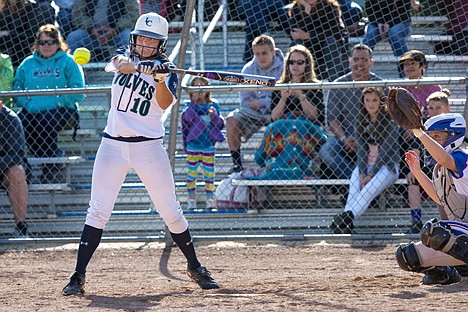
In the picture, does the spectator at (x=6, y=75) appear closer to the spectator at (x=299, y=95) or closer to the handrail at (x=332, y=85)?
the handrail at (x=332, y=85)

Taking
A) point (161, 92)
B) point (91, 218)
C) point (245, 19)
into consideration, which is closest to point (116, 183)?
point (91, 218)

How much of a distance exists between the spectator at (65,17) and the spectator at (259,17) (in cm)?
215

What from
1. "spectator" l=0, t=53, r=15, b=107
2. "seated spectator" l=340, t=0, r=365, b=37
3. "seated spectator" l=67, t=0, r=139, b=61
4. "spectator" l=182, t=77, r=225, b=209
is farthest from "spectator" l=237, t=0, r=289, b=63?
"spectator" l=0, t=53, r=15, b=107

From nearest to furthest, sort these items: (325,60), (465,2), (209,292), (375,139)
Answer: (209,292) → (375,139) → (325,60) → (465,2)

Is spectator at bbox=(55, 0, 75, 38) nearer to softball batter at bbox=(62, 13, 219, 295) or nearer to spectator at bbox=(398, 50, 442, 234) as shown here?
spectator at bbox=(398, 50, 442, 234)

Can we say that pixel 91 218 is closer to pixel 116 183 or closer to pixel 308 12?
pixel 116 183

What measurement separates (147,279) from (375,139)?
2.71 meters

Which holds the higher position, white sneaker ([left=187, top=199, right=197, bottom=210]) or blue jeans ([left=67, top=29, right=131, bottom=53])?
blue jeans ([left=67, top=29, right=131, bottom=53])

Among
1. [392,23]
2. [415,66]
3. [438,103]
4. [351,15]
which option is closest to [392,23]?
[392,23]

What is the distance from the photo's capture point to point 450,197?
5.60 m

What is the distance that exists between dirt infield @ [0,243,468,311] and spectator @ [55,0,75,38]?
11.2 feet

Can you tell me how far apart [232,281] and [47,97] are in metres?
3.54

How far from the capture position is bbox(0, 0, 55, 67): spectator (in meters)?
9.80

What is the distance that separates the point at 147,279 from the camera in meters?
6.46
